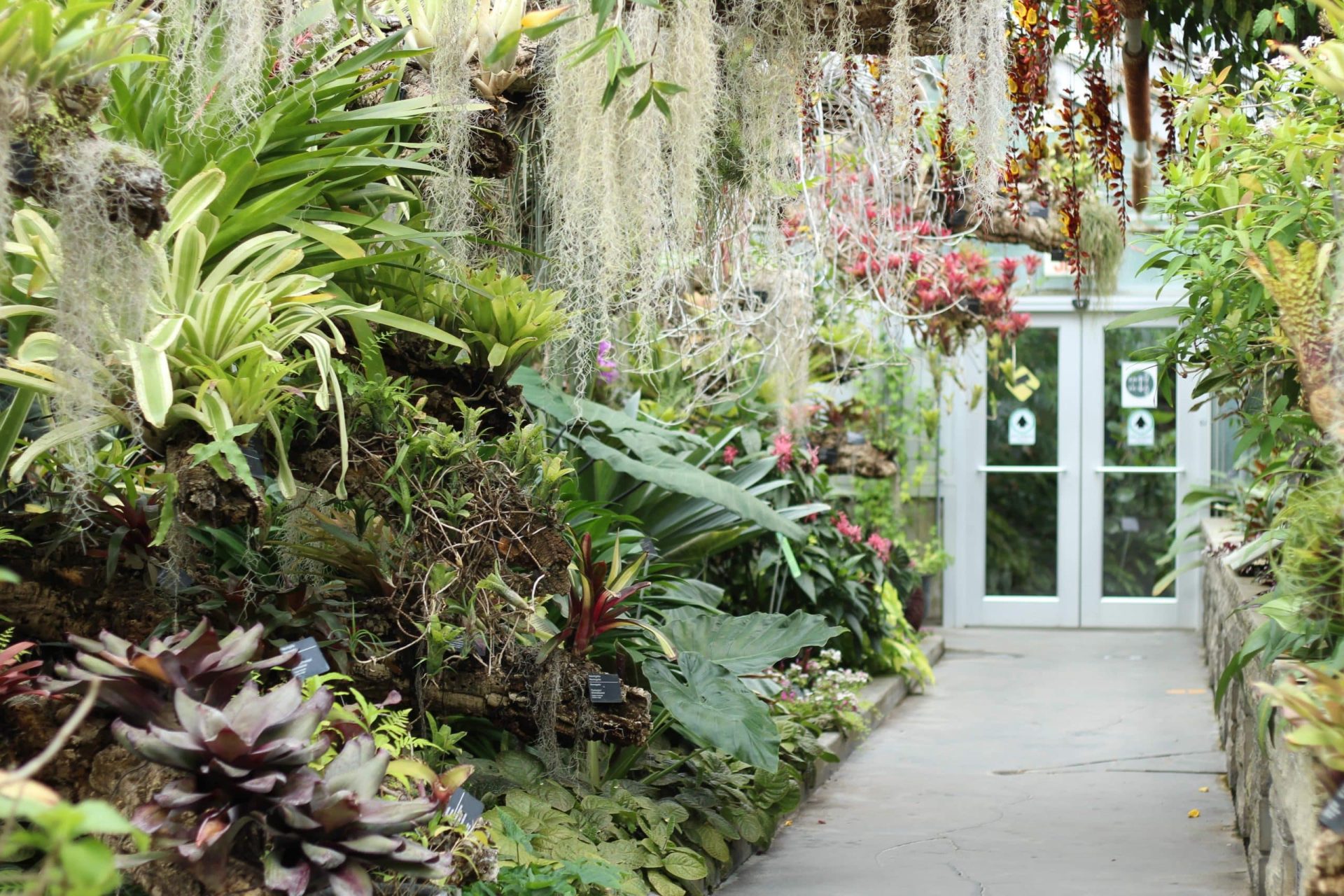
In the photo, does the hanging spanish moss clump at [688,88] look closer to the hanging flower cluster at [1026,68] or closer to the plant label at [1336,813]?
the hanging flower cluster at [1026,68]

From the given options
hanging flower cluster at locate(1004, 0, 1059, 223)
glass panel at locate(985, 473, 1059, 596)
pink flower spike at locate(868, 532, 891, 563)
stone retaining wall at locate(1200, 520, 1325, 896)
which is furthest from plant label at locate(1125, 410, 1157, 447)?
hanging flower cluster at locate(1004, 0, 1059, 223)

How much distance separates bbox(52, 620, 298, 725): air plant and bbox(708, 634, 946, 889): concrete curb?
6.30 ft

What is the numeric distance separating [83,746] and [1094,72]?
3.42 meters

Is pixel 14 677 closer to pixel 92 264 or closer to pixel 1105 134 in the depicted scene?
pixel 92 264

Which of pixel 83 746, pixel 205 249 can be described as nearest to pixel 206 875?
pixel 83 746

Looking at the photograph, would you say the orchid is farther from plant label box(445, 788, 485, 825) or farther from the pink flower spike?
plant label box(445, 788, 485, 825)

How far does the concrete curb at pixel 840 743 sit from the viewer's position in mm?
3834

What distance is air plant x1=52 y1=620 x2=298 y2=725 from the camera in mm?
1925

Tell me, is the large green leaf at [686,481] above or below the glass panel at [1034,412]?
below

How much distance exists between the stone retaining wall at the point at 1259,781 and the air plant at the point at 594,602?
1408 millimetres

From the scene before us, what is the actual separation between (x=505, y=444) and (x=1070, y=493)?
23.9ft

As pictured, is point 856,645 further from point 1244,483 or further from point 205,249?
point 205,249

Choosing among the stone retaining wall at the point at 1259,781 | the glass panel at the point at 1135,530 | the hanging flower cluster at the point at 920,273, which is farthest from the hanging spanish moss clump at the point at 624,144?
the glass panel at the point at 1135,530

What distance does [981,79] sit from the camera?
10.3ft
